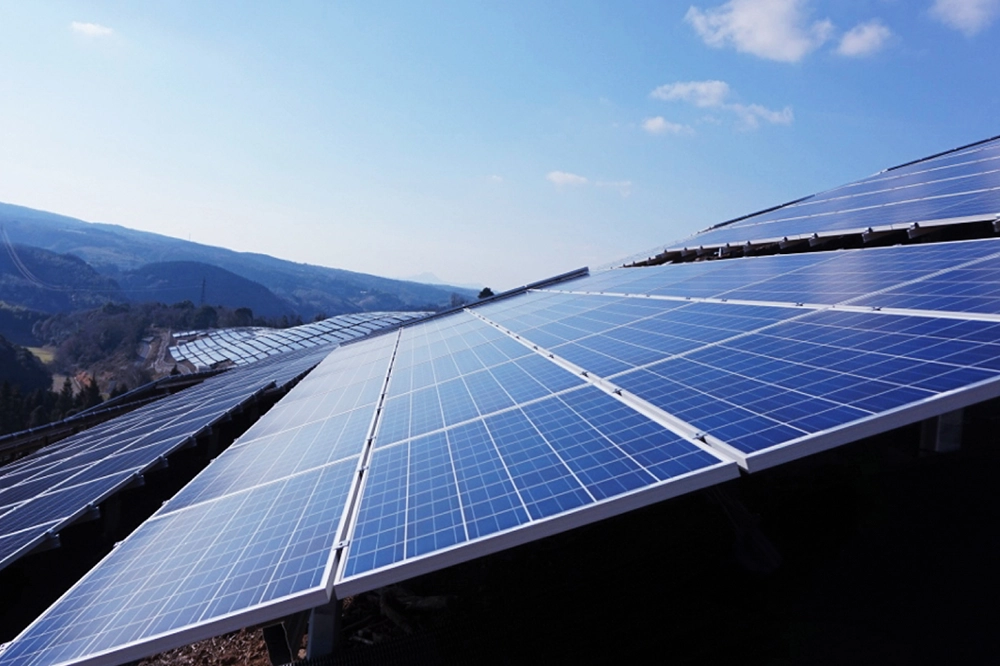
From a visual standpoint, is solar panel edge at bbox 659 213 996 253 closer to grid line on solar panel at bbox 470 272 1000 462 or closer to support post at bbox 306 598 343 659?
grid line on solar panel at bbox 470 272 1000 462

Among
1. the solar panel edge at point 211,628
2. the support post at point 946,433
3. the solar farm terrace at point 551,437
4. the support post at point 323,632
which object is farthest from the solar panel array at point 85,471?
the support post at point 946,433

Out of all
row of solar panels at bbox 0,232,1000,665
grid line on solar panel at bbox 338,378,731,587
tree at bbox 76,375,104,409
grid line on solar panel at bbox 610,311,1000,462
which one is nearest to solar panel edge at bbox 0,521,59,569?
row of solar panels at bbox 0,232,1000,665

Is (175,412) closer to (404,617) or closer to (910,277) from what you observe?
(404,617)

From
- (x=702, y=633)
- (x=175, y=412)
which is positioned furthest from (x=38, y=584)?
(x=702, y=633)

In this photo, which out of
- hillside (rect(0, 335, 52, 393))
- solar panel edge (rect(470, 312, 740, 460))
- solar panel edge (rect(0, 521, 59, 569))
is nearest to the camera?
solar panel edge (rect(470, 312, 740, 460))

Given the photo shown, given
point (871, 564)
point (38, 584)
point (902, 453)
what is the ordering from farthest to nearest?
1. point (38, 584)
2. point (902, 453)
3. point (871, 564)

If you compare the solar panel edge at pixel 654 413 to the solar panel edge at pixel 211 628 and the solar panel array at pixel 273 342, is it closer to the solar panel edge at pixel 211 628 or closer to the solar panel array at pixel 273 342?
the solar panel edge at pixel 211 628
